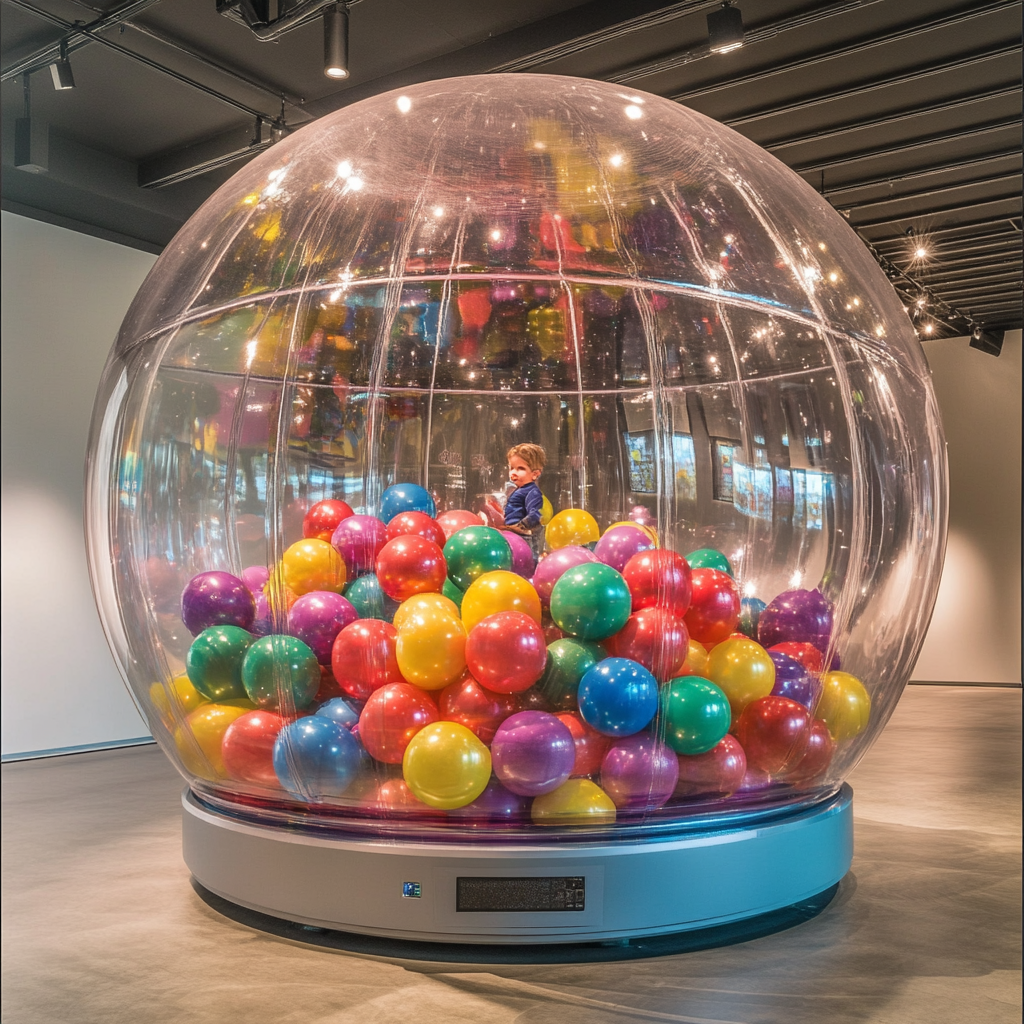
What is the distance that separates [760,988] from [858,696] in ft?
3.36

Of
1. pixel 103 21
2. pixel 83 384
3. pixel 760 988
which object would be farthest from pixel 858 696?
pixel 83 384

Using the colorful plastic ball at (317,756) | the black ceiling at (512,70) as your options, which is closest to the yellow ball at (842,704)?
the colorful plastic ball at (317,756)

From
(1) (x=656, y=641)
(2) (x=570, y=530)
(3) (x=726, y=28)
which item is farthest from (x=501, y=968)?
(3) (x=726, y=28)

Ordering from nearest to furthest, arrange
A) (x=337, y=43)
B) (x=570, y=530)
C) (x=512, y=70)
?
(x=570, y=530) → (x=337, y=43) → (x=512, y=70)

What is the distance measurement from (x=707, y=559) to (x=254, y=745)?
139cm

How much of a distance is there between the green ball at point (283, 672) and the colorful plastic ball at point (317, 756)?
8cm

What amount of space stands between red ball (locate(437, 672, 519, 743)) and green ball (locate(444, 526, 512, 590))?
1.64 ft

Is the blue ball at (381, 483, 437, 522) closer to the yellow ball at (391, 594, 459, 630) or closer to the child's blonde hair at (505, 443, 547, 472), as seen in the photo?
the child's blonde hair at (505, 443, 547, 472)

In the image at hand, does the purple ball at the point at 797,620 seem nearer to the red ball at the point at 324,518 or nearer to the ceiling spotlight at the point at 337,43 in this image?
the red ball at the point at 324,518

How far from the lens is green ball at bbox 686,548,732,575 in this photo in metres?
3.04

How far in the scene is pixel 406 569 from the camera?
3000 millimetres

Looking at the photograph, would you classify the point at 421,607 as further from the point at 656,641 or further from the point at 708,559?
the point at 708,559

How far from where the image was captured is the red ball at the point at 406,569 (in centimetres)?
299

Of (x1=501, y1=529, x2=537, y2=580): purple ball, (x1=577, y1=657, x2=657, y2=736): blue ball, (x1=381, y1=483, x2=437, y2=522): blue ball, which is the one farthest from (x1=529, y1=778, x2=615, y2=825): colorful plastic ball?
(x1=381, y1=483, x2=437, y2=522): blue ball
